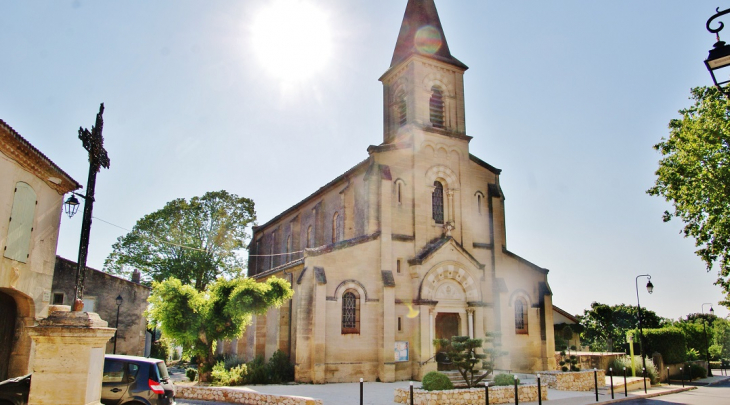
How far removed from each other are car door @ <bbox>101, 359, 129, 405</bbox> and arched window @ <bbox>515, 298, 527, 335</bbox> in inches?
837

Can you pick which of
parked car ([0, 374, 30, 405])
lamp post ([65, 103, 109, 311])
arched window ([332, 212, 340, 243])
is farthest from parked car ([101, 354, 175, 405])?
arched window ([332, 212, 340, 243])

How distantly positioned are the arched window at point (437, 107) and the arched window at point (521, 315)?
10785 millimetres

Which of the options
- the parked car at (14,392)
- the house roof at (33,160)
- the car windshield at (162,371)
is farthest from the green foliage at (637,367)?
the house roof at (33,160)

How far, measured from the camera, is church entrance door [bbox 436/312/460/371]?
25.8 meters

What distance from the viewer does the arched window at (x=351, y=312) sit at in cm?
2300

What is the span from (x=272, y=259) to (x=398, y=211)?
17.6 meters

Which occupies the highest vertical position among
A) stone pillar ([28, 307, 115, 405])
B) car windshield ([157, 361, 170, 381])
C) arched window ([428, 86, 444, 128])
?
arched window ([428, 86, 444, 128])

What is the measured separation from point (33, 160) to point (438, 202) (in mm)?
18700

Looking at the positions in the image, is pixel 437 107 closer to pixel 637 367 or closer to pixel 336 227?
pixel 336 227

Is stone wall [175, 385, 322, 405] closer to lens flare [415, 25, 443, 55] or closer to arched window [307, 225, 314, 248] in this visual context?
arched window [307, 225, 314, 248]

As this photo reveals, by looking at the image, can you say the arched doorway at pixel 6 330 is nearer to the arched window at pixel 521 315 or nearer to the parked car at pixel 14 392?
the parked car at pixel 14 392

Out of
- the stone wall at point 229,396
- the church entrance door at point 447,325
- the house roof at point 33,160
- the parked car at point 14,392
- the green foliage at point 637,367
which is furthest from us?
the church entrance door at point 447,325

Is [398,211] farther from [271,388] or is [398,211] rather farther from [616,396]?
[616,396]

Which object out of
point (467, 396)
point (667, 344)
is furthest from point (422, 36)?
point (667, 344)
